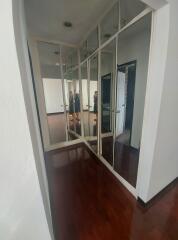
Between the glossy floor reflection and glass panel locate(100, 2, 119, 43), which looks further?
the glossy floor reflection

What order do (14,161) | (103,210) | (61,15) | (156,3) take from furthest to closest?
(61,15), (103,210), (156,3), (14,161)

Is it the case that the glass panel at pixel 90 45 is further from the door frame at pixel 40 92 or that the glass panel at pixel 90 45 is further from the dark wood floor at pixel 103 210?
the dark wood floor at pixel 103 210

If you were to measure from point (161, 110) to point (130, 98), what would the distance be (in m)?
1.31

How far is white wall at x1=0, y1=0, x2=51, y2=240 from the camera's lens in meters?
0.50

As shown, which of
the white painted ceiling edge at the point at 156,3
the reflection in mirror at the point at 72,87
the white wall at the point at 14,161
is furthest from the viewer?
the reflection in mirror at the point at 72,87

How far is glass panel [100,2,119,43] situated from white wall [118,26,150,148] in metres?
0.27

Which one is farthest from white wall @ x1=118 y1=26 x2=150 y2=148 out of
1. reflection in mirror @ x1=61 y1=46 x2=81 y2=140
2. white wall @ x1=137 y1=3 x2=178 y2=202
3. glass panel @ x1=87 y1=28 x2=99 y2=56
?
reflection in mirror @ x1=61 y1=46 x2=81 y2=140

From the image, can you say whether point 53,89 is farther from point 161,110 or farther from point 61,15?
point 161,110

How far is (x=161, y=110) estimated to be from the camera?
4.04 feet

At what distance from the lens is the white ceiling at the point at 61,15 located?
63.7 inches

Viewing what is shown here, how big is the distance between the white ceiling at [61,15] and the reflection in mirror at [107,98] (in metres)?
0.51

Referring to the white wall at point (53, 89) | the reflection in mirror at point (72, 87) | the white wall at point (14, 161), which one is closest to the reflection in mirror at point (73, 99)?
the reflection in mirror at point (72, 87)

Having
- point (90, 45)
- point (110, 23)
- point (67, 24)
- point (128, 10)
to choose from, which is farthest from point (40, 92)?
point (128, 10)

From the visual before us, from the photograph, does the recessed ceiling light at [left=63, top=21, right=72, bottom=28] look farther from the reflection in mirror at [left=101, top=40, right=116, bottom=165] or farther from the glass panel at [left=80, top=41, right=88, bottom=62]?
the reflection in mirror at [left=101, top=40, right=116, bottom=165]
